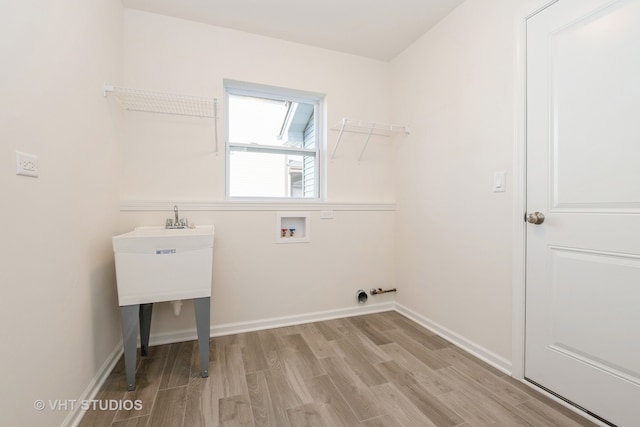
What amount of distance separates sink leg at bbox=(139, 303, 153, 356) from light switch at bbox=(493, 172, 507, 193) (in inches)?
94.4

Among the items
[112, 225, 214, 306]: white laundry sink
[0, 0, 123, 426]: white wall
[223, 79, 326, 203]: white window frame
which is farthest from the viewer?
[223, 79, 326, 203]: white window frame

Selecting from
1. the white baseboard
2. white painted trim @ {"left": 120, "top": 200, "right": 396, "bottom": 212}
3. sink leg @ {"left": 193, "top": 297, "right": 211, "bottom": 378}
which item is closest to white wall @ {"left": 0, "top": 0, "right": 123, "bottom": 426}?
white painted trim @ {"left": 120, "top": 200, "right": 396, "bottom": 212}

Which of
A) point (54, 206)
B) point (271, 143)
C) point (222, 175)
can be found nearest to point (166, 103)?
point (222, 175)

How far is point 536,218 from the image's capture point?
4.99 ft

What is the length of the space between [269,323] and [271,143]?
1.56 metres

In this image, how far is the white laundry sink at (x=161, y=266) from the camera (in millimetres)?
1487

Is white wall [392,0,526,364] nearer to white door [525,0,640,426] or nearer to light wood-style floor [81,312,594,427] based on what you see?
white door [525,0,640,426]

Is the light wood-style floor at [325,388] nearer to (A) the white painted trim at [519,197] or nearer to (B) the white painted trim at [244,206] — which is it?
(A) the white painted trim at [519,197]

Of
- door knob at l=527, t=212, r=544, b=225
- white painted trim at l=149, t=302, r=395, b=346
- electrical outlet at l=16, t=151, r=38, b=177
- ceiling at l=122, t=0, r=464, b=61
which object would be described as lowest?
white painted trim at l=149, t=302, r=395, b=346

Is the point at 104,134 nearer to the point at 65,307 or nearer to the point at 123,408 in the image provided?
the point at 65,307

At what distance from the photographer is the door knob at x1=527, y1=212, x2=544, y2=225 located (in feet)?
4.94

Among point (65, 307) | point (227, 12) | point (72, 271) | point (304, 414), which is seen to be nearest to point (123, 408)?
point (65, 307)

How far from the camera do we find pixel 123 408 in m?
1.39

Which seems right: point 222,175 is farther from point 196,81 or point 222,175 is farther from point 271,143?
point 196,81
